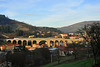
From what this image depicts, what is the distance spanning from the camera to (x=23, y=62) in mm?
19984

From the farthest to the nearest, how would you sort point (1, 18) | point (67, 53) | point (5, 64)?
point (1, 18), point (67, 53), point (5, 64)

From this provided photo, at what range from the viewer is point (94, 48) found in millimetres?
15375

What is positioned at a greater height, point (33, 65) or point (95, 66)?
point (95, 66)

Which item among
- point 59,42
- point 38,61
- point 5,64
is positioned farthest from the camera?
point 59,42

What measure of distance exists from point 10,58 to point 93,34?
40.8ft

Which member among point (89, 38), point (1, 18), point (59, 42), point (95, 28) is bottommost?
point (59, 42)

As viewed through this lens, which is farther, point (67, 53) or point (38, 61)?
point (67, 53)

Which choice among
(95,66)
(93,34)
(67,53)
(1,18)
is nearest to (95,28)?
(93,34)

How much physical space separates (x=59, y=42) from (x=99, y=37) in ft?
180

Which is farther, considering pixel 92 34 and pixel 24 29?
pixel 24 29

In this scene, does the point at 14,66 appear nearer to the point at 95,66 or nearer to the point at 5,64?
the point at 5,64

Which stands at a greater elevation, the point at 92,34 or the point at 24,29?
the point at 24,29

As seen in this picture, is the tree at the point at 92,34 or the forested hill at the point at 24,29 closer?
the tree at the point at 92,34

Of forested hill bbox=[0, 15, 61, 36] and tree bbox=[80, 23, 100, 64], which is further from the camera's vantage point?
forested hill bbox=[0, 15, 61, 36]
